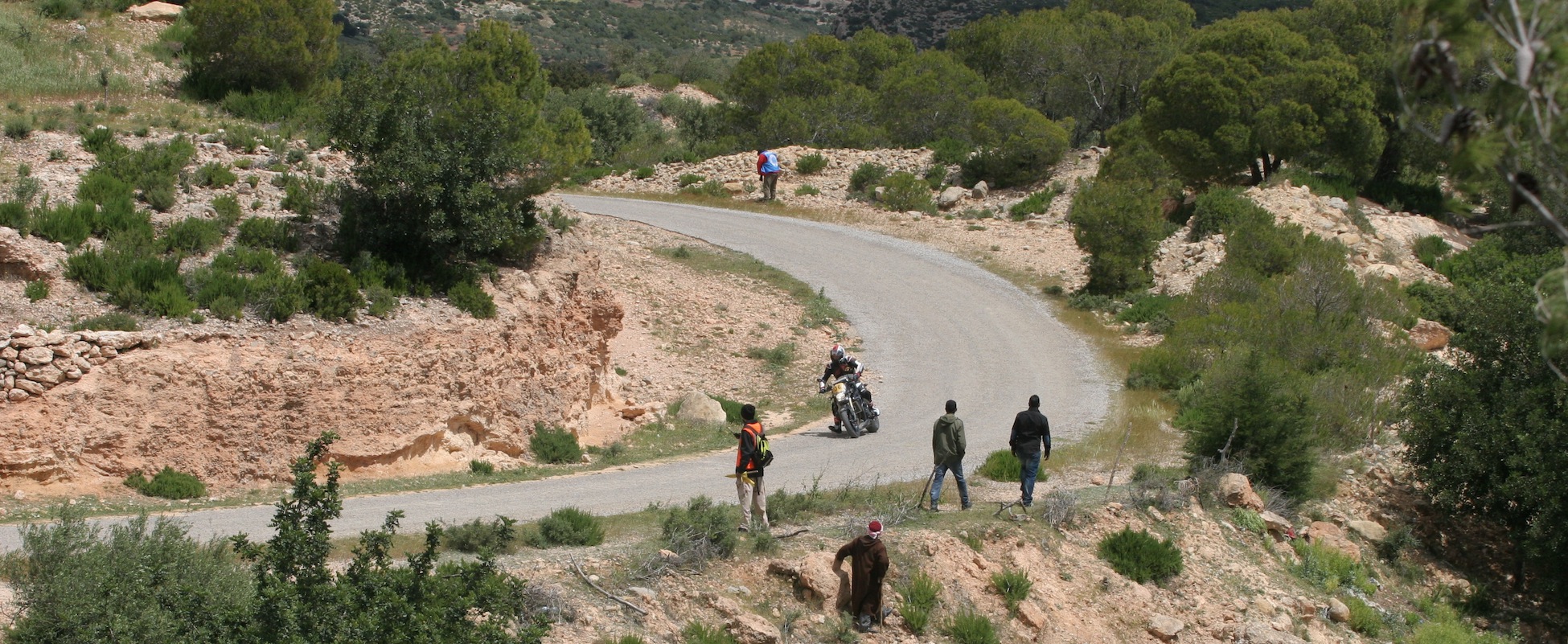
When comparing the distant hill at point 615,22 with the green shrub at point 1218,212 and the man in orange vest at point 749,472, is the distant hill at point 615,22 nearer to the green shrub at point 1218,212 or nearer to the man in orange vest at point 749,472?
the green shrub at point 1218,212

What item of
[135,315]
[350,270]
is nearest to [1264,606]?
[350,270]

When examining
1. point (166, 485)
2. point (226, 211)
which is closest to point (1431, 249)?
point (226, 211)

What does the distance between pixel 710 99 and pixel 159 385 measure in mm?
56351

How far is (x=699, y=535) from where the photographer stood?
12602 mm

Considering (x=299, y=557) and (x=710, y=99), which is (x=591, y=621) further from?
(x=710, y=99)

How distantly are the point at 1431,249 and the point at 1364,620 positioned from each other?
72.4 feet

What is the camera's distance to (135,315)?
1515 centimetres

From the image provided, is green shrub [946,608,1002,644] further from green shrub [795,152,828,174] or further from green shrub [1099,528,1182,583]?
green shrub [795,152,828,174]

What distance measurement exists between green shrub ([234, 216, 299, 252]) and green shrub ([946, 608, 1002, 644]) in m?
11.0

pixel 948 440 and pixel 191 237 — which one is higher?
pixel 191 237

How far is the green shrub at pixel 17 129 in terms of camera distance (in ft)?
61.1

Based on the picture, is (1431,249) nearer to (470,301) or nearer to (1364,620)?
(1364,620)

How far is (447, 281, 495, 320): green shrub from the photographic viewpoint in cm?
1823

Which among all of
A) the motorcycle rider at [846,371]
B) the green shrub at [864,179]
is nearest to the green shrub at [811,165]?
the green shrub at [864,179]
